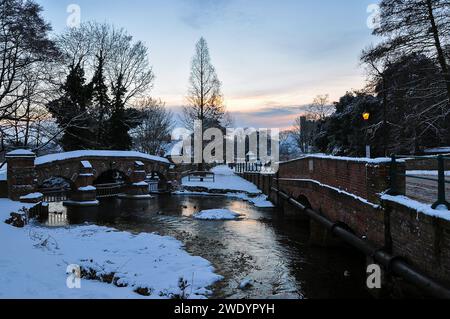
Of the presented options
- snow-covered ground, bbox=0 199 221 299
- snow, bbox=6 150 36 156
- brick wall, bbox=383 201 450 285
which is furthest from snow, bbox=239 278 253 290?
snow, bbox=6 150 36 156

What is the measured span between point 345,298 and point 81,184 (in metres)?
21.7

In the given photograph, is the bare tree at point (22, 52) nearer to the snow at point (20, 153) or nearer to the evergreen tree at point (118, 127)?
the snow at point (20, 153)

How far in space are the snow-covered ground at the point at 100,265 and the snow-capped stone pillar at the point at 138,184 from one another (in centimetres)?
1606

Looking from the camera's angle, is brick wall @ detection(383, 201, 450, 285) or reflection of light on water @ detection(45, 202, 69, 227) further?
reflection of light on water @ detection(45, 202, 69, 227)

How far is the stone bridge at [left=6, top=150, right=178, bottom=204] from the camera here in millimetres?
19641

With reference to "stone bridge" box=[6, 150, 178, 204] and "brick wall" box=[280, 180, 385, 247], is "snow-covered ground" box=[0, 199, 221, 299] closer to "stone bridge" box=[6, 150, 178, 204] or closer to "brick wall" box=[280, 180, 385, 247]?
"brick wall" box=[280, 180, 385, 247]

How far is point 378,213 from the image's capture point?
26.9ft

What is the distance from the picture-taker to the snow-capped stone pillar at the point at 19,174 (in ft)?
63.7

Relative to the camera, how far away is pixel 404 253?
23.3 feet

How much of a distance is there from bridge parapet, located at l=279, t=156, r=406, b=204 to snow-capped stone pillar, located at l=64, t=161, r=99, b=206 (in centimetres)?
1628

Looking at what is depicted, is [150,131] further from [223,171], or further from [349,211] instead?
[349,211]

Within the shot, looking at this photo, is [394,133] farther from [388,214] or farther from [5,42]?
[5,42]
